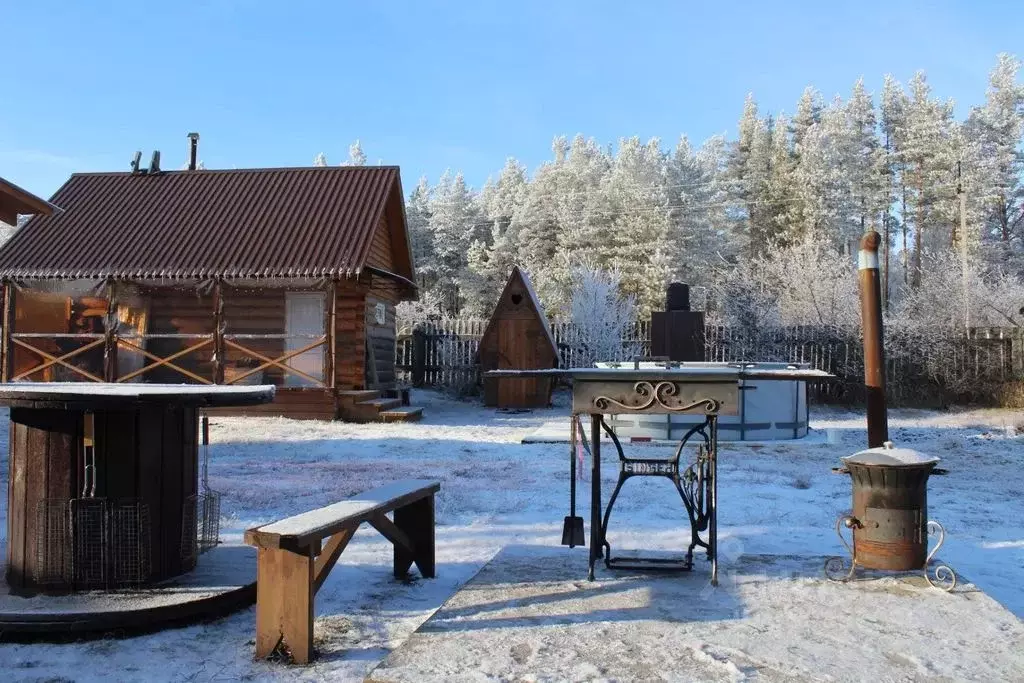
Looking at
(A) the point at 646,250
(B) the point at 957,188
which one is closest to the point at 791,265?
(A) the point at 646,250

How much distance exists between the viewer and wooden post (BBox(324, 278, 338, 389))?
14.7 meters

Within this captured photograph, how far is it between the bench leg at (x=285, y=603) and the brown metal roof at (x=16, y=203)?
4.45 m

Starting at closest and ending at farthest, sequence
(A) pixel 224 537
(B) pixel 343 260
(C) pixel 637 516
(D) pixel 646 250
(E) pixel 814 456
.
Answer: (A) pixel 224 537
(C) pixel 637 516
(E) pixel 814 456
(B) pixel 343 260
(D) pixel 646 250

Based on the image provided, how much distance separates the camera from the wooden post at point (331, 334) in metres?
14.7

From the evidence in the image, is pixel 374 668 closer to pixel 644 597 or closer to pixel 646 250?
pixel 644 597

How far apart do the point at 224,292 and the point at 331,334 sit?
8.79ft

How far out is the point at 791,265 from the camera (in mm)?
33531

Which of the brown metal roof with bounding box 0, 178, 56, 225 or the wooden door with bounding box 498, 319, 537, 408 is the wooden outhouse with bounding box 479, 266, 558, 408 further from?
the brown metal roof with bounding box 0, 178, 56, 225

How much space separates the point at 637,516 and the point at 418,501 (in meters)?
2.59

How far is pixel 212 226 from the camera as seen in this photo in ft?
54.9

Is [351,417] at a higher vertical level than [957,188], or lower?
lower

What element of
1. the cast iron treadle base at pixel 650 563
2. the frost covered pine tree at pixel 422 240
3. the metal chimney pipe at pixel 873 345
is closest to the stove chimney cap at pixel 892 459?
the cast iron treadle base at pixel 650 563

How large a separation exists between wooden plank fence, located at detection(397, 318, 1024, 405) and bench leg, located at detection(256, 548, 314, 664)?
51.8ft

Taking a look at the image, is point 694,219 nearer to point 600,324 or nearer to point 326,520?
point 600,324
